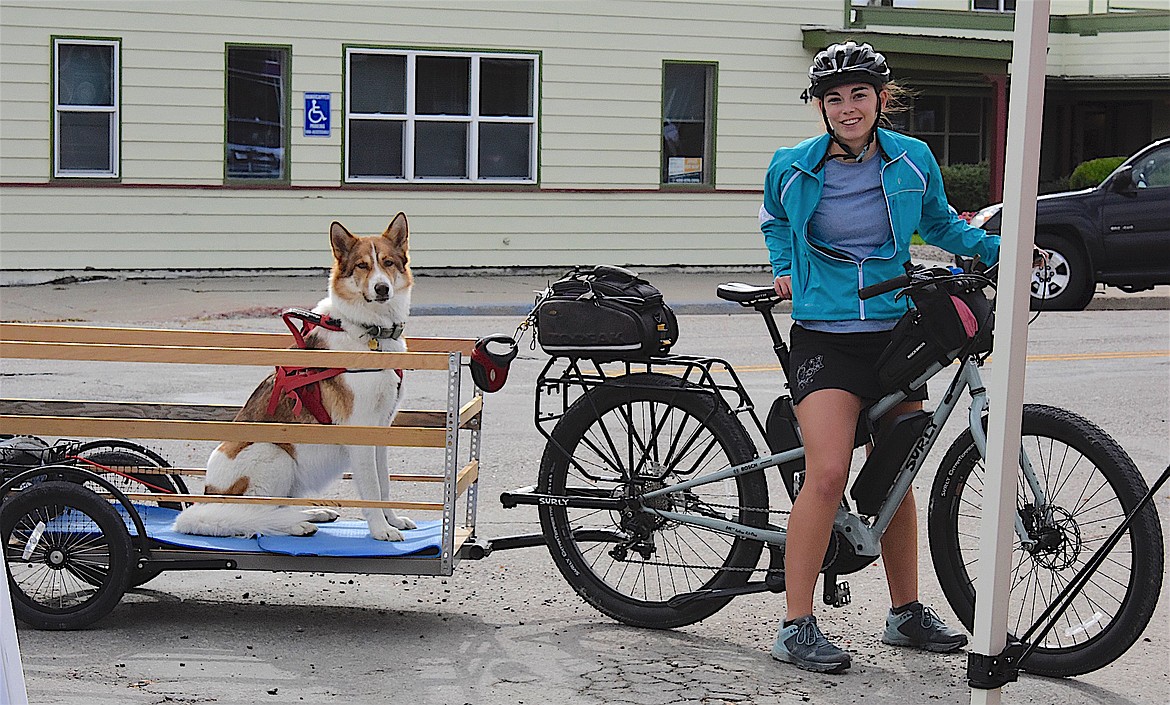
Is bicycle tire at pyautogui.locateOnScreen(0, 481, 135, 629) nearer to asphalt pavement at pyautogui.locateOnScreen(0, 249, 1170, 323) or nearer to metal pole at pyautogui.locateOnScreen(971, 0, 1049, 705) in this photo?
metal pole at pyautogui.locateOnScreen(971, 0, 1049, 705)

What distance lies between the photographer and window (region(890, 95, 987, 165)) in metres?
28.0

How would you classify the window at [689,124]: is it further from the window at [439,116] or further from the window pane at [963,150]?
the window pane at [963,150]

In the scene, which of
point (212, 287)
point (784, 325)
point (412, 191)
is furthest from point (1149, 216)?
point (212, 287)

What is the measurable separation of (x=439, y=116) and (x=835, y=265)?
15134 mm

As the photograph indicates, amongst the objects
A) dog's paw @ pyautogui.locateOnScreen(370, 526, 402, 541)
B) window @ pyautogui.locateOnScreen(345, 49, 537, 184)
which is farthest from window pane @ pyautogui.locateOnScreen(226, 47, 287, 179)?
dog's paw @ pyautogui.locateOnScreen(370, 526, 402, 541)

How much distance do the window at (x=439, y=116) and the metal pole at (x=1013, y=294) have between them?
16.3 metres

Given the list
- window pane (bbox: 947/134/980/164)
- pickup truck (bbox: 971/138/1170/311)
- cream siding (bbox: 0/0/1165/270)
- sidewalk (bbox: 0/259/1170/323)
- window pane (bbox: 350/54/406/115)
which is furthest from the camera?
window pane (bbox: 947/134/980/164)

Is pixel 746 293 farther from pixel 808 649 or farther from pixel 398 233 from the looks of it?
pixel 398 233

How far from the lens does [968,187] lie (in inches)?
973

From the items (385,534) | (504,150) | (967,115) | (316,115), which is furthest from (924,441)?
(967,115)

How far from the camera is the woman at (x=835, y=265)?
4.87m

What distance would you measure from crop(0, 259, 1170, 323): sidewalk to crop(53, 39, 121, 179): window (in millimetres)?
1409

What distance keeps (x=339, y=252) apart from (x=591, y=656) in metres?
1.89

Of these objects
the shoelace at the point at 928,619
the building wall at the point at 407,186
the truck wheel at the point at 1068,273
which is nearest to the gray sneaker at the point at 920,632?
the shoelace at the point at 928,619
